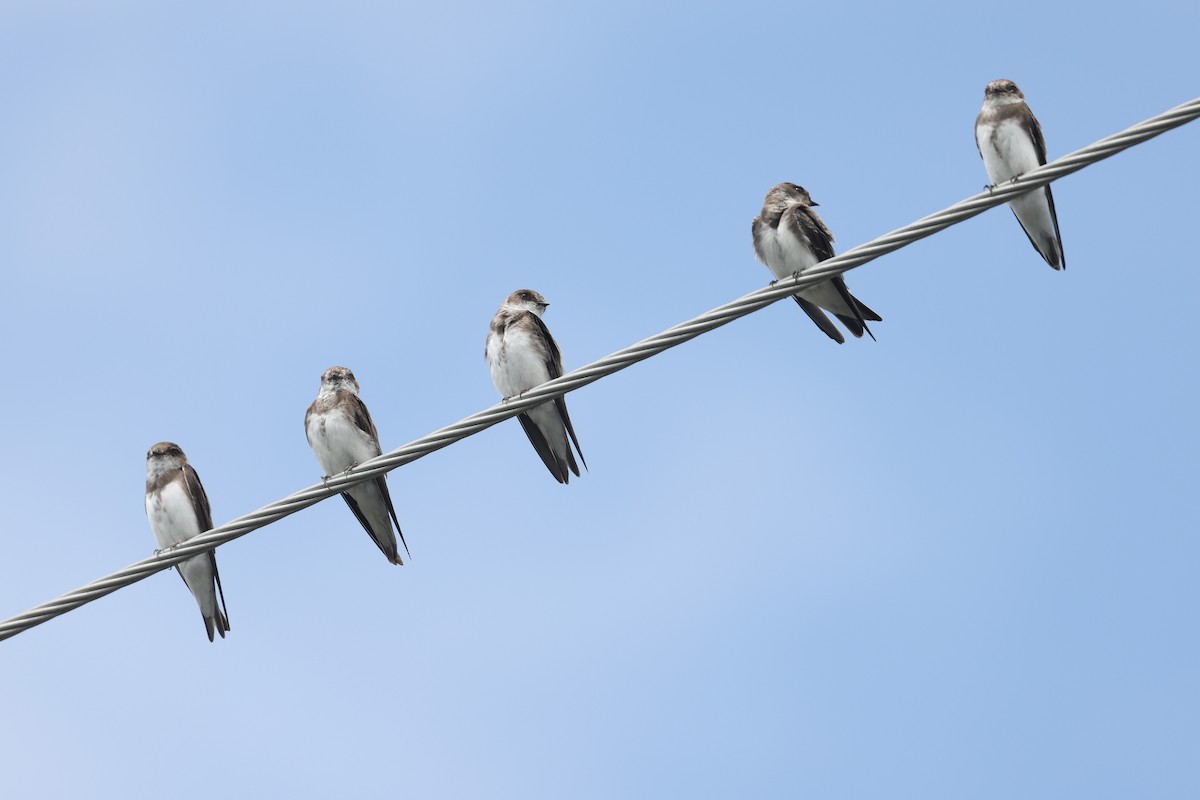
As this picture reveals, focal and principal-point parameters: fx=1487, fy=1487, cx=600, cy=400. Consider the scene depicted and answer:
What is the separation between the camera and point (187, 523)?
1026cm

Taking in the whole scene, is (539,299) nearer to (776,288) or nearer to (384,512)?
(384,512)

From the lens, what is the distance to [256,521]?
22.0 feet

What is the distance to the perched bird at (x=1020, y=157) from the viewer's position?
10016 mm

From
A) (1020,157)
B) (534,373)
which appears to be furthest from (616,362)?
(1020,157)

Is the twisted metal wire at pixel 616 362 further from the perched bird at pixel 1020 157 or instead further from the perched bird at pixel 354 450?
the perched bird at pixel 1020 157

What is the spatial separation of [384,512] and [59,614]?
11.6ft

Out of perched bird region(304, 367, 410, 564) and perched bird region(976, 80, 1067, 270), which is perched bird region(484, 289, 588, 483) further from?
perched bird region(976, 80, 1067, 270)

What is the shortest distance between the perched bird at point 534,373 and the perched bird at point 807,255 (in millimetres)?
1644

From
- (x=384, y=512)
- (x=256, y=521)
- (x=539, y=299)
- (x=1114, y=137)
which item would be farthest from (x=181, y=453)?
(x=1114, y=137)

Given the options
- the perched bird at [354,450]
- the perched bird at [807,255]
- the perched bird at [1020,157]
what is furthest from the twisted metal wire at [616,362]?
the perched bird at [1020,157]

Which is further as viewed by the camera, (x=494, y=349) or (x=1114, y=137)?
(x=494, y=349)

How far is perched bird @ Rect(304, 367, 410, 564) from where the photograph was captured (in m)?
9.75

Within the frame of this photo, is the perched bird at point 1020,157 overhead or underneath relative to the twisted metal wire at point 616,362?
overhead

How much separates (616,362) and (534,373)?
3.69 meters
